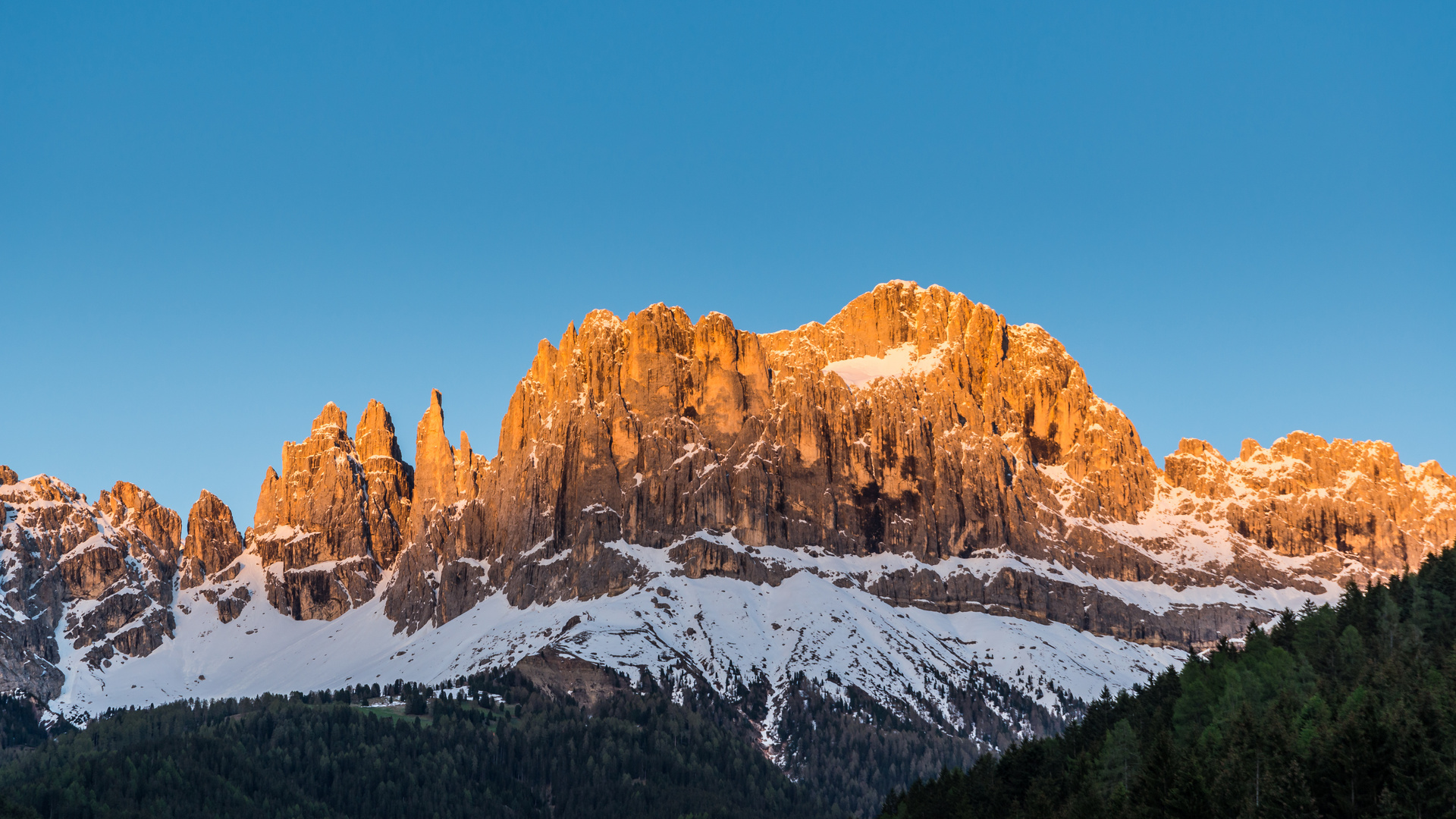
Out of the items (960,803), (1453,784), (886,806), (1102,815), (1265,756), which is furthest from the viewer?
(886,806)

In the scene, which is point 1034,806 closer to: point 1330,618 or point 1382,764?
point 1382,764

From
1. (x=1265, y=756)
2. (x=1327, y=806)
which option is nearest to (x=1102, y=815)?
(x=1265, y=756)

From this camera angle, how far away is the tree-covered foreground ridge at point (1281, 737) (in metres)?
85.4

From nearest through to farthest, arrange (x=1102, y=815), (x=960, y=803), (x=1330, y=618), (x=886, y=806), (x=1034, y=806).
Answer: (x=1102, y=815), (x=1034, y=806), (x=960, y=803), (x=1330, y=618), (x=886, y=806)

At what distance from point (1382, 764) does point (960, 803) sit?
49.0 m

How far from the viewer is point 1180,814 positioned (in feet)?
287

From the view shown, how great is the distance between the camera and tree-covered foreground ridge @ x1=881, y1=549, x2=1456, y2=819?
280ft

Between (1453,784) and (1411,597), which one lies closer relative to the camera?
(1453,784)

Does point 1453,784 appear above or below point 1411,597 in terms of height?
below

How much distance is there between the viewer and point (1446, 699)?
98.2m

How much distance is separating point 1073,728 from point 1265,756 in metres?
59.8

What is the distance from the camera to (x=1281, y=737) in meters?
96.9

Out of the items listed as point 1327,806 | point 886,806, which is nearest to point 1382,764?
point 1327,806

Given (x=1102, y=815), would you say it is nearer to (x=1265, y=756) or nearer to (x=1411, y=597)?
(x=1265, y=756)
